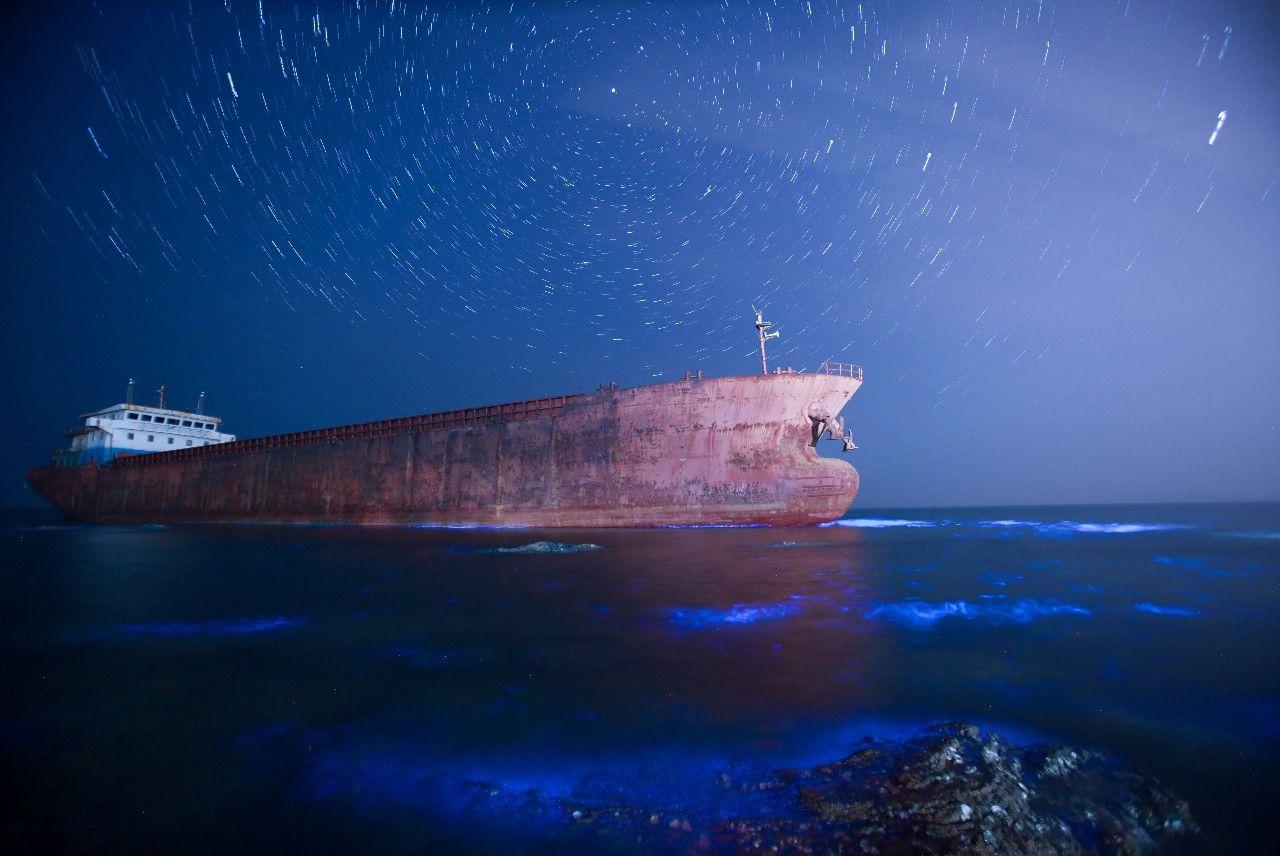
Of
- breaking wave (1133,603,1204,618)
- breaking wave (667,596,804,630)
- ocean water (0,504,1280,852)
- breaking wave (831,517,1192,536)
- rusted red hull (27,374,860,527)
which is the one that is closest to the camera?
ocean water (0,504,1280,852)

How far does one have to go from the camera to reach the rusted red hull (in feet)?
58.3

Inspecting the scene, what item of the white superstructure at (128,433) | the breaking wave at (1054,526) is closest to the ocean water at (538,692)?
the breaking wave at (1054,526)

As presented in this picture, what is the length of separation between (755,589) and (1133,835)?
612 centimetres

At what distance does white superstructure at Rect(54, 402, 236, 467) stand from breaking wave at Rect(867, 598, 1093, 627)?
4063 centimetres

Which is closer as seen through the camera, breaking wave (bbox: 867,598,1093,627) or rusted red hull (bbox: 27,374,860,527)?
breaking wave (bbox: 867,598,1093,627)

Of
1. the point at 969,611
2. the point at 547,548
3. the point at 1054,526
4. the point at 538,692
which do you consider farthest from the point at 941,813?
the point at 1054,526

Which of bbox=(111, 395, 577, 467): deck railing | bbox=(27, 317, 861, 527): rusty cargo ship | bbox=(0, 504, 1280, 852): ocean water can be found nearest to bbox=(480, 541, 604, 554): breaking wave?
bbox=(0, 504, 1280, 852): ocean water

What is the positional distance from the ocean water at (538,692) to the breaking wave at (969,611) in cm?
7

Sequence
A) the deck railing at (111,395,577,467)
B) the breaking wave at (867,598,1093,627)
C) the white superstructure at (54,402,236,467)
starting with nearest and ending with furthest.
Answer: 1. the breaking wave at (867,598,1093,627)
2. the deck railing at (111,395,577,467)
3. the white superstructure at (54,402,236,467)

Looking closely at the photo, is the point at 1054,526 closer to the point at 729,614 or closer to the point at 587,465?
the point at 587,465

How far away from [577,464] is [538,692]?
15253mm

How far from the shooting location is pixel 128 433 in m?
33.2

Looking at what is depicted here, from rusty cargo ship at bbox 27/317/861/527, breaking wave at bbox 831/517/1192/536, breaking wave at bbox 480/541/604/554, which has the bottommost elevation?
breaking wave at bbox 831/517/1192/536

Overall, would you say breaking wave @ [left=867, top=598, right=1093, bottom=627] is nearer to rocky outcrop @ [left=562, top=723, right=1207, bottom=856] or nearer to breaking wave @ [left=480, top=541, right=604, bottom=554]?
rocky outcrop @ [left=562, top=723, right=1207, bottom=856]
